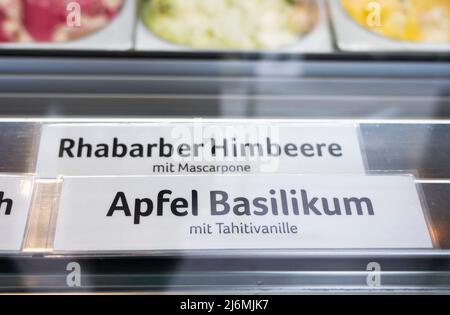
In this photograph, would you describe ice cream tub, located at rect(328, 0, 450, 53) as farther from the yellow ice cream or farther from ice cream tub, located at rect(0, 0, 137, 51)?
ice cream tub, located at rect(0, 0, 137, 51)

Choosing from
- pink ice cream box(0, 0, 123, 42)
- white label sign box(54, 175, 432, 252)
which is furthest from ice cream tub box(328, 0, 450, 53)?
pink ice cream box(0, 0, 123, 42)

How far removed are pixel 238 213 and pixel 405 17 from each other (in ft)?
2.69

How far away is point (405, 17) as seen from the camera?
1.41 metres

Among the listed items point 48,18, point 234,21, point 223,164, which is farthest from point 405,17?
point 48,18

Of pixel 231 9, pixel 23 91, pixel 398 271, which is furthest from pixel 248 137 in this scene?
pixel 231 9

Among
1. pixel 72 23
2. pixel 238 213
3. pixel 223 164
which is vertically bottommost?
pixel 238 213

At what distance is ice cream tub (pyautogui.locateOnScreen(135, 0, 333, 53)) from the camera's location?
1.38m

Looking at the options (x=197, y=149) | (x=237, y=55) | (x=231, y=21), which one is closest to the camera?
(x=197, y=149)

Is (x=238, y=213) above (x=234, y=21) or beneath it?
beneath

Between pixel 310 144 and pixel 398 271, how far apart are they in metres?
0.26

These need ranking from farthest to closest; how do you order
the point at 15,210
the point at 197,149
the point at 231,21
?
the point at 231,21 < the point at 197,149 < the point at 15,210

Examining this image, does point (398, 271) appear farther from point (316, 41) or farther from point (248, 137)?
point (316, 41)

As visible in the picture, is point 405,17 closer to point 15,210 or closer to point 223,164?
point 223,164

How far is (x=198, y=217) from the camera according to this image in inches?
34.4
